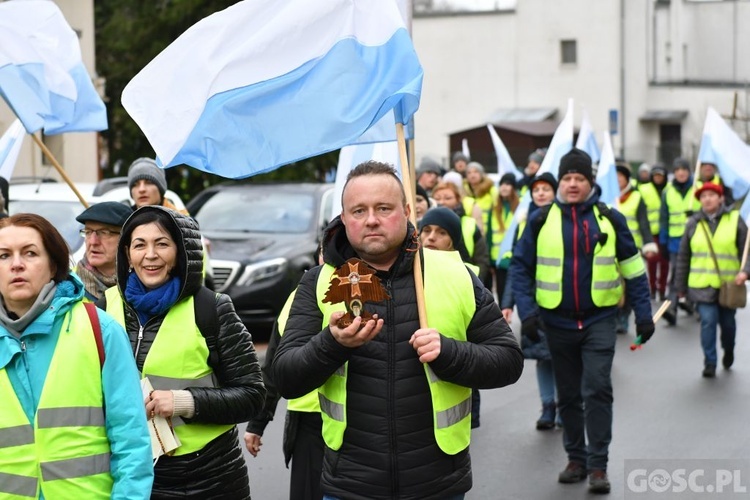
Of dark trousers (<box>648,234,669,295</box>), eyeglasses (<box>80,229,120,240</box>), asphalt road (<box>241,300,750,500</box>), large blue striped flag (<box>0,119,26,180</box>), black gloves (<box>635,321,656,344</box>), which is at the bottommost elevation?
dark trousers (<box>648,234,669,295</box>)

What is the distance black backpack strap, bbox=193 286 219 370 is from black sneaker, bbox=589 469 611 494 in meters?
3.68

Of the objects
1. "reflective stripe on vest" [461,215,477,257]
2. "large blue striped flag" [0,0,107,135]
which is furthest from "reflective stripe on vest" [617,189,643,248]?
"large blue striped flag" [0,0,107,135]

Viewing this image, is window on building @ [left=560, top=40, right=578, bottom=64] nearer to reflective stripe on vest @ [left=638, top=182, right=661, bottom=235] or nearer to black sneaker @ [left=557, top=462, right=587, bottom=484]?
reflective stripe on vest @ [left=638, top=182, right=661, bottom=235]

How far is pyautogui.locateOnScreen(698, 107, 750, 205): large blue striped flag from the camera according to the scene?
13.7 metres

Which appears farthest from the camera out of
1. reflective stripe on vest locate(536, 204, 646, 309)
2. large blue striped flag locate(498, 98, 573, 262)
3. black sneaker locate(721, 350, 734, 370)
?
large blue striped flag locate(498, 98, 573, 262)

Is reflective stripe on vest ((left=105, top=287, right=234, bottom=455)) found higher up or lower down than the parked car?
higher up

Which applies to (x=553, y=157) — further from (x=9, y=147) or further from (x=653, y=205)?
(x=653, y=205)

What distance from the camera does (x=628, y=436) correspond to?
30.6 feet

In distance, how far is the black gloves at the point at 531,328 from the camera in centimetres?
792

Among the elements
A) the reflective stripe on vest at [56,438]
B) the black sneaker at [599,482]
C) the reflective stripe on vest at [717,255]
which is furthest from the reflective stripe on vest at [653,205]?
the reflective stripe on vest at [56,438]

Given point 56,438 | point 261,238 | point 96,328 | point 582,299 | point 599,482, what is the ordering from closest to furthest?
point 56,438 < point 96,328 < point 599,482 < point 582,299 < point 261,238

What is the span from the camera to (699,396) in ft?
36.0

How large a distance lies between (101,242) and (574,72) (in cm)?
5022

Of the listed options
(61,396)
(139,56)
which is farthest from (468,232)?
(139,56)
